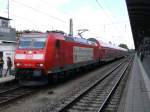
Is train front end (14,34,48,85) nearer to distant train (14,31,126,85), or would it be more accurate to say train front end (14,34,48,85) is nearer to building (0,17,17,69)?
distant train (14,31,126,85)

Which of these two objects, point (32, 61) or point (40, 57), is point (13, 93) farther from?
point (40, 57)

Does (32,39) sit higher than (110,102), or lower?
higher

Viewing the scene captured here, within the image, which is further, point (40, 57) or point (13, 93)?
point (40, 57)

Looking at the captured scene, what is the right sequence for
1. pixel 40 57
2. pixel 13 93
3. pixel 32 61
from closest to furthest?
1. pixel 13 93
2. pixel 40 57
3. pixel 32 61

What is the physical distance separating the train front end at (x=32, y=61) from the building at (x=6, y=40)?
688cm

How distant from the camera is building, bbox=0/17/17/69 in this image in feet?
87.1

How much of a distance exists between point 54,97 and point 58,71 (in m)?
4.12

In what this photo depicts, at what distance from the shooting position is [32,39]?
63.7 ft

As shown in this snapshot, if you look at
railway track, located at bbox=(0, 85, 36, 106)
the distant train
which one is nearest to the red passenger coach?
the distant train

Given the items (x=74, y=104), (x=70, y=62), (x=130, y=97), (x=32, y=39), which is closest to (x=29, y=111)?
(x=74, y=104)

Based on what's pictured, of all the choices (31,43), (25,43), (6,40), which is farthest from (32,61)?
(6,40)

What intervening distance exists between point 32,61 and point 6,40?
20498 mm

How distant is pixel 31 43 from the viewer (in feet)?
63.3

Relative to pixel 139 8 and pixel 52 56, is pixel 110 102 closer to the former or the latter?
pixel 52 56
